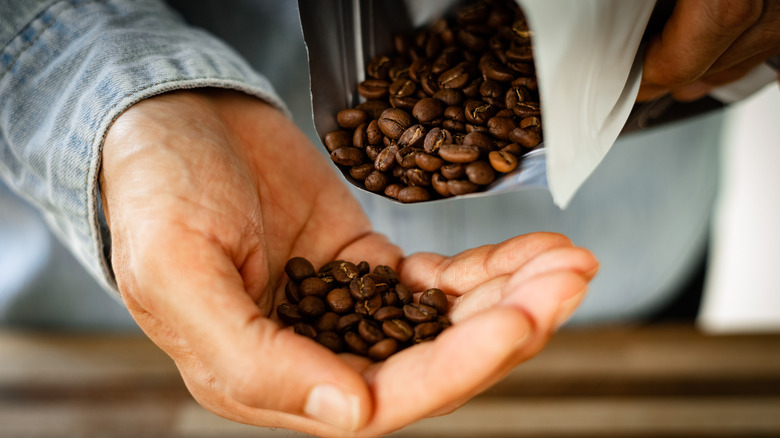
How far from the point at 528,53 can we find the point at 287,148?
643 mm

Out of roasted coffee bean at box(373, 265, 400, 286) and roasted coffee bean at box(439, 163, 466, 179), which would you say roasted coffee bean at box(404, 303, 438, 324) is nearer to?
roasted coffee bean at box(373, 265, 400, 286)

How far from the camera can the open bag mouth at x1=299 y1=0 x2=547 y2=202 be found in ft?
4.04

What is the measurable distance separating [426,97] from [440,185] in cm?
28

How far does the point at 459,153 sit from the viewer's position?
1218 mm

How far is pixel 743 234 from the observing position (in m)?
2.67

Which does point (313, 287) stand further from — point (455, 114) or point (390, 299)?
point (455, 114)

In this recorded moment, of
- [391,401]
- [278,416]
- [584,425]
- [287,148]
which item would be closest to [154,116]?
[287,148]

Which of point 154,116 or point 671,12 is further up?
point 671,12

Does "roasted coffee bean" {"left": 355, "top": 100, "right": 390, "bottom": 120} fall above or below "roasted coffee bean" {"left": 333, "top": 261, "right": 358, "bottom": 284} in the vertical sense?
above

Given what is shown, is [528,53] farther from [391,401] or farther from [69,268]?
[69,268]

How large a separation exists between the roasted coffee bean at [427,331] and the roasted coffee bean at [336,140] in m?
0.50

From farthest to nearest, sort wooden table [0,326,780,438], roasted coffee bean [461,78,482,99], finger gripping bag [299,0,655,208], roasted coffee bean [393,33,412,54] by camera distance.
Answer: wooden table [0,326,780,438] < roasted coffee bean [393,33,412,54] < roasted coffee bean [461,78,482,99] < finger gripping bag [299,0,655,208]

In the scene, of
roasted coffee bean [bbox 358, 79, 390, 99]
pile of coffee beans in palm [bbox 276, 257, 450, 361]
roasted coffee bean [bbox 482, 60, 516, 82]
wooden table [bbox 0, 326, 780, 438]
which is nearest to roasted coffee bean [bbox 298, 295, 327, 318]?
pile of coffee beans in palm [bbox 276, 257, 450, 361]

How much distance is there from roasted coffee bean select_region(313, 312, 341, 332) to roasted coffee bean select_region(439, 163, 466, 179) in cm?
38
